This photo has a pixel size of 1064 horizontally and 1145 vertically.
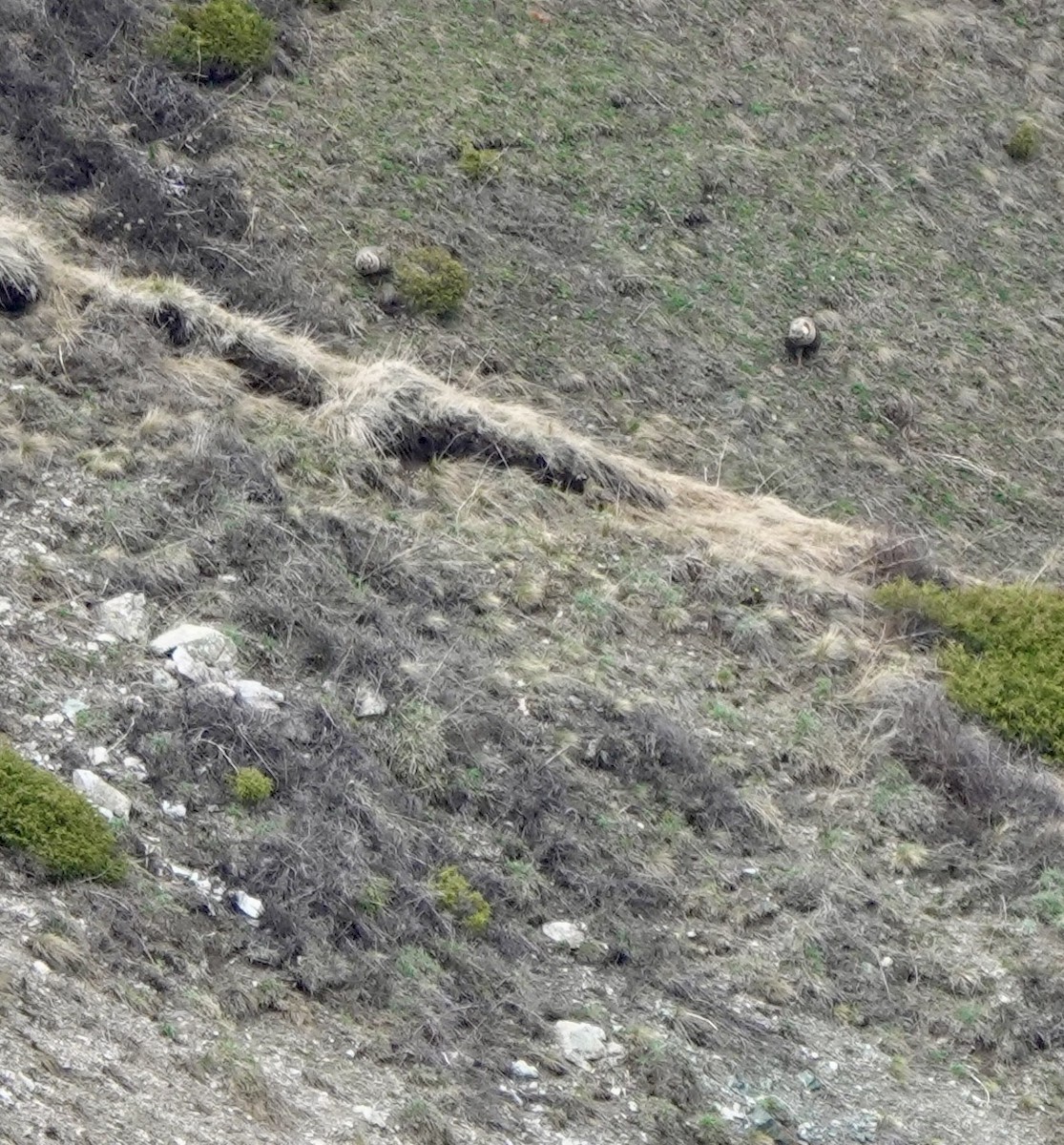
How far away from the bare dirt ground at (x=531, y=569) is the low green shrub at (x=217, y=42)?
0.83 ft

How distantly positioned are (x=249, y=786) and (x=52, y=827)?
1.21m

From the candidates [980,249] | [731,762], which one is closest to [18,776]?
[731,762]

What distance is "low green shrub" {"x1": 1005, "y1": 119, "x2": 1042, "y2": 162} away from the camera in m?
20.1

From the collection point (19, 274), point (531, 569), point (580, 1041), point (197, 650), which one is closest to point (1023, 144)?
point (531, 569)

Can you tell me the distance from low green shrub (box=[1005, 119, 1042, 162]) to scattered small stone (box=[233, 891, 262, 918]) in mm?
15150

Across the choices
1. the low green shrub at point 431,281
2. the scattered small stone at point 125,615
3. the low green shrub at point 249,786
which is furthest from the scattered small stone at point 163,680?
the low green shrub at point 431,281

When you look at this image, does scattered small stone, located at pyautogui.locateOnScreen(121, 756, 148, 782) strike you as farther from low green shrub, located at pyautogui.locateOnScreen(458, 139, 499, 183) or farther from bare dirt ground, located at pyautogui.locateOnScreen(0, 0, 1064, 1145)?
low green shrub, located at pyautogui.locateOnScreen(458, 139, 499, 183)

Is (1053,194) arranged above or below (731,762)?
above

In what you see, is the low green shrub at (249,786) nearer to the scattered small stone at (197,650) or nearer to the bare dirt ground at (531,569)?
the bare dirt ground at (531,569)

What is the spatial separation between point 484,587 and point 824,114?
401 inches

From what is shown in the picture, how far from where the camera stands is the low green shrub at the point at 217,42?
16.8 meters

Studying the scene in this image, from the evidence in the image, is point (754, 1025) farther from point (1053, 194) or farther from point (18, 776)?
point (1053, 194)

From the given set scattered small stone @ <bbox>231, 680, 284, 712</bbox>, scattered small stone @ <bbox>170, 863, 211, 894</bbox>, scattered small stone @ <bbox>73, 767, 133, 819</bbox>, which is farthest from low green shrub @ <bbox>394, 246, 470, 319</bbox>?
scattered small stone @ <bbox>170, 863, 211, 894</bbox>

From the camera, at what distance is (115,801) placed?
8.46 m
